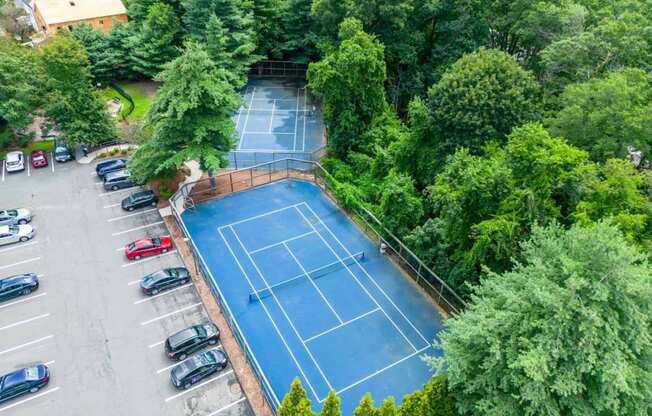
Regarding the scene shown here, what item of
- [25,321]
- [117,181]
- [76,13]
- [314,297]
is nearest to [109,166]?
[117,181]

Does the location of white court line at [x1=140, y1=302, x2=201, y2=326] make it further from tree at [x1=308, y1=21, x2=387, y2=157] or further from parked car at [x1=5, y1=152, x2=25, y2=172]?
A: parked car at [x1=5, y1=152, x2=25, y2=172]

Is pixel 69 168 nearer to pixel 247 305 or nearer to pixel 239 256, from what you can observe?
pixel 239 256

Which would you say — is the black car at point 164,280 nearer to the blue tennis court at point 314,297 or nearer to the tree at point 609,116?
the blue tennis court at point 314,297

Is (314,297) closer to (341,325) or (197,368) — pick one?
(341,325)

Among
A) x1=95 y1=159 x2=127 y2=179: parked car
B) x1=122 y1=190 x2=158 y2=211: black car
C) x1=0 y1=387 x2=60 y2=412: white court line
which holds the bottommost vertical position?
x1=0 y1=387 x2=60 y2=412: white court line

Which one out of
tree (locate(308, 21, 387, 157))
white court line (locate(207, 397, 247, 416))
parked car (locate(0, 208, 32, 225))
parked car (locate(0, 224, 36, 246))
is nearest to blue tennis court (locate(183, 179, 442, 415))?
white court line (locate(207, 397, 247, 416))

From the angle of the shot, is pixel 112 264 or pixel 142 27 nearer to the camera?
pixel 112 264

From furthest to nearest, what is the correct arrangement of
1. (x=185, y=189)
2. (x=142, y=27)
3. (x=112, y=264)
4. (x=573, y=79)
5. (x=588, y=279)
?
(x=142, y=27) → (x=185, y=189) → (x=573, y=79) → (x=112, y=264) → (x=588, y=279)

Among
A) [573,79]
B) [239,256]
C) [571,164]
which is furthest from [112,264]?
[573,79]
